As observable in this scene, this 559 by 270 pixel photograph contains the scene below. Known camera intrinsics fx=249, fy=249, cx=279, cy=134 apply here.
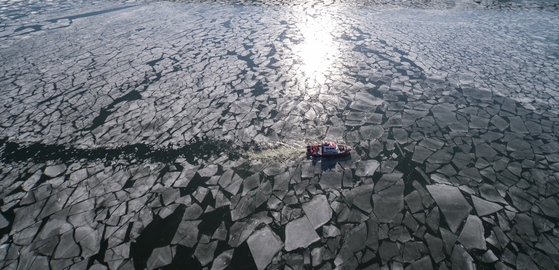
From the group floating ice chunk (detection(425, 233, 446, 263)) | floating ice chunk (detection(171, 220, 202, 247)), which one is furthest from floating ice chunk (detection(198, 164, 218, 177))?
floating ice chunk (detection(425, 233, 446, 263))

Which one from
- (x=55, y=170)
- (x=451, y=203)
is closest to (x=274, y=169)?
(x=451, y=203)

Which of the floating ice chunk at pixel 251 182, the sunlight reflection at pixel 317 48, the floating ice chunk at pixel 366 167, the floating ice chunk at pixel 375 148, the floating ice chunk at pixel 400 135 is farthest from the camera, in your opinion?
the sunlight reflection at pixel 317 48

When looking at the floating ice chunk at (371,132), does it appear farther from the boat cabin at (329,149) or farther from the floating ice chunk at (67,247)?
the floating ice chunk at (67,247)

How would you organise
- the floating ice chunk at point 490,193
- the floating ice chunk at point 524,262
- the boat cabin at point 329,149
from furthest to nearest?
1. the boat cabin at point 329,149
2. the floating ice chunk at point 490,193
3. the floating ice chunk at point 524,262

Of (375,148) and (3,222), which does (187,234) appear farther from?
(375,148)

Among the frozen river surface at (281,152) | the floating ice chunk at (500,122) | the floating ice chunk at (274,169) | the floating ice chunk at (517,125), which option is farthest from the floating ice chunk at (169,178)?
the floating ice chunk at (517,125)

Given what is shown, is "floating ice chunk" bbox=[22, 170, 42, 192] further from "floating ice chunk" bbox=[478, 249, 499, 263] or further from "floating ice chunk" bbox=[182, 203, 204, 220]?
"floating ice chunk" bbox=[478, 249, 499, 263]

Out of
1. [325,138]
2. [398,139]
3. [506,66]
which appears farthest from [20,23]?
[506,66]
